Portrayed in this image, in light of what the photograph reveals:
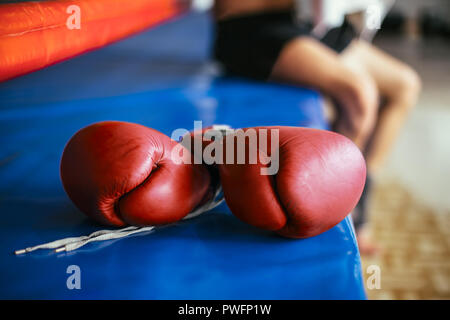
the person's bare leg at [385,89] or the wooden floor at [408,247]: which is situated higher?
the person's bare leg at [385,89]

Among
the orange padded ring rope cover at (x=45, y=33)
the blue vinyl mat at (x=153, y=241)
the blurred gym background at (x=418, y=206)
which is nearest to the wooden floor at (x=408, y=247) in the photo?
the blurred gym background at (x=418, y=206)

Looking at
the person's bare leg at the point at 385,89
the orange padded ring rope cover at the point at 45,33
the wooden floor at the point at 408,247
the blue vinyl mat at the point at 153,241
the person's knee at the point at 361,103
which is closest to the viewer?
the blue vinyl mat at the point at 153,241

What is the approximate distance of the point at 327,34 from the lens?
1.32 metres

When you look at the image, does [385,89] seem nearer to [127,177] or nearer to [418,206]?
[418,206]

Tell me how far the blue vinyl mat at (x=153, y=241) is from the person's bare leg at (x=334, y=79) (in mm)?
69

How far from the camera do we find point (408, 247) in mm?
1303

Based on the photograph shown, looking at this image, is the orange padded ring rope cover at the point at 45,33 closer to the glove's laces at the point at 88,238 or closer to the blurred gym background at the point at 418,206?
the glove's laces at the point at 88,238

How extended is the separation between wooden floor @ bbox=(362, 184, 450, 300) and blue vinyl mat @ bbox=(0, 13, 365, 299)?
0.48 meters

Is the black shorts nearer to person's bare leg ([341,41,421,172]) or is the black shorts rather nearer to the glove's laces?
person's bare leg ([341,41,421,172])

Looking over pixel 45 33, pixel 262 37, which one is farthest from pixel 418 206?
pixel 45 33

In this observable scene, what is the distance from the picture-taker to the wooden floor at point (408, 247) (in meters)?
1.07

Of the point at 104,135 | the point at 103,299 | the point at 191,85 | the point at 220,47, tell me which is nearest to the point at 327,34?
the point at 220,47

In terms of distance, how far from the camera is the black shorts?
4.12ft

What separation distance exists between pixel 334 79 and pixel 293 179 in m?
0.78
